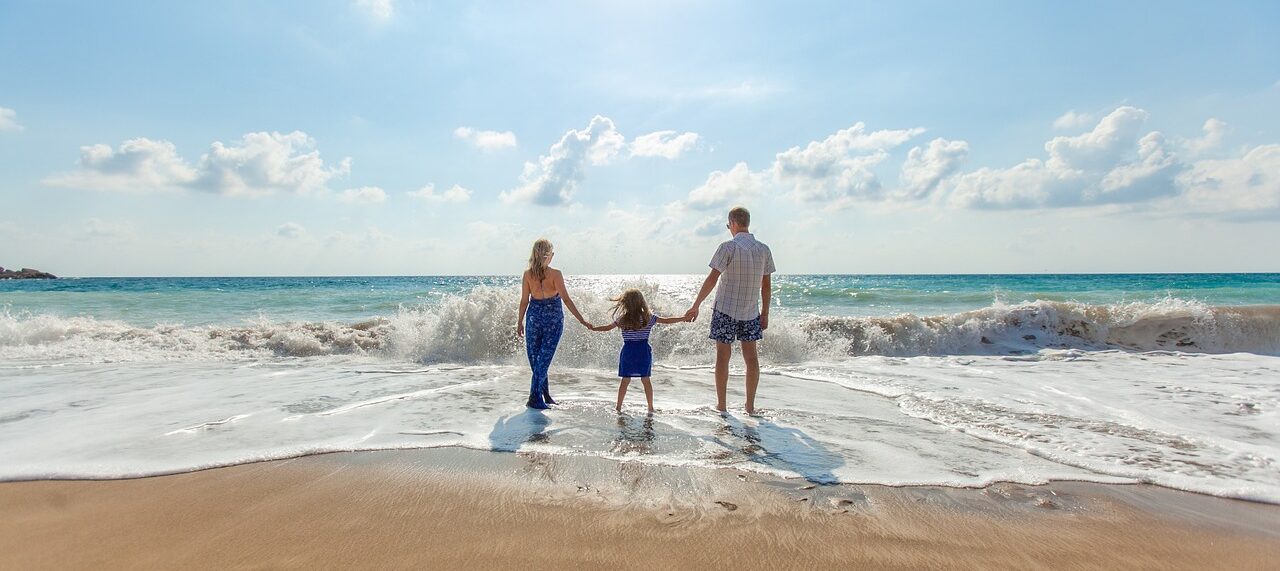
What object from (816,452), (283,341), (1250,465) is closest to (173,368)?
(283,341)

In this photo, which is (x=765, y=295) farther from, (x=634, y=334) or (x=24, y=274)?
(x=24, y=274)

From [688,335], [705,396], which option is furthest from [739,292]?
[688,335]

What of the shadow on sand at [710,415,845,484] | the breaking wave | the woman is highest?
the woman

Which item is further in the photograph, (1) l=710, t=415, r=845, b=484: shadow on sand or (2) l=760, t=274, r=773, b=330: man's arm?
(2) l=760, t=274, r=773, b=330: man's arm

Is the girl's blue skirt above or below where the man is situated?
below

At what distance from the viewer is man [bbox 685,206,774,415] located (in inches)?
227

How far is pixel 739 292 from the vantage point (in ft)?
19.0

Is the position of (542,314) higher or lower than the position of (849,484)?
higher

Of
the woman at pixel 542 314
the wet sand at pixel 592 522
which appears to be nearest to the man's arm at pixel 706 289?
the woman at pixel 542 314

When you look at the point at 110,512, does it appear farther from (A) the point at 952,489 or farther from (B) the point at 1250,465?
(B) the point at 1250,465

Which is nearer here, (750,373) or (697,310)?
(697,310)

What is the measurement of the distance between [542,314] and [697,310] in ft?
5.47

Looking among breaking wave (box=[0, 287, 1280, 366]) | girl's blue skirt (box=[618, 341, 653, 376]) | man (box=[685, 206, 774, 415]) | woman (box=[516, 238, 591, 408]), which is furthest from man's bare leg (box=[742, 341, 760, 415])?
breaking wave (box=[0, 287, 1280, 366])

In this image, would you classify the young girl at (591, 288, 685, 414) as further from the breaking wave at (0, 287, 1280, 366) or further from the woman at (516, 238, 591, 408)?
the breaking wave at (0, 287, 1280, 366)
